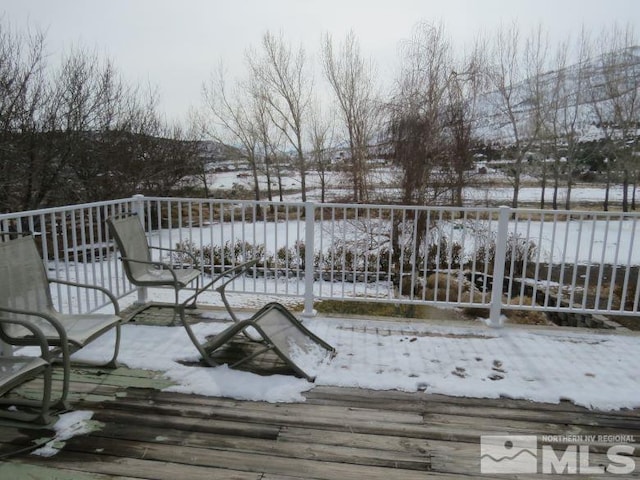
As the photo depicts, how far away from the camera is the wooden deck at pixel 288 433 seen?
6.09 ft

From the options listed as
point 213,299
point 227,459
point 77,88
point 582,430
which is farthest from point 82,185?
point 582,430

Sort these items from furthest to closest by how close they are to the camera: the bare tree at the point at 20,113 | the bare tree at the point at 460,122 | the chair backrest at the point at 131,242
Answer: the bare tree at the point at 460,122 → the bare tree at the point at 20,113 → the chair backrest at the point at 131,242

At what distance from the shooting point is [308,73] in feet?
36.8

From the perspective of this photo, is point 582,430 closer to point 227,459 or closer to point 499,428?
point 499,428

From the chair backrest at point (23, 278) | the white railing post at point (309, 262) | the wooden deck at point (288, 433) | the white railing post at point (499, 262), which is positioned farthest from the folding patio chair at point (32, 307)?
the white railing post at point (499, 262)

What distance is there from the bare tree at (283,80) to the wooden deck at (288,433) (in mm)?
10058

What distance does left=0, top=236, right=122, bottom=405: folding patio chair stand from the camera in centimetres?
223

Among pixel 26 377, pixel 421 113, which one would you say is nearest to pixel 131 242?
pixel 26 377

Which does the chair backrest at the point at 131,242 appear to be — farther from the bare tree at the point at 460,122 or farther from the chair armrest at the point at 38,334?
the bare tree at the point at 460,122

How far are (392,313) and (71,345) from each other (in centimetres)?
456

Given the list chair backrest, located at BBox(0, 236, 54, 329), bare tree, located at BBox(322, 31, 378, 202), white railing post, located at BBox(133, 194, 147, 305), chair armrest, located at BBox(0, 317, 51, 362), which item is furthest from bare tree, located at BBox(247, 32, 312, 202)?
chair armrest, located at BBox(0, 317, 51, 362)

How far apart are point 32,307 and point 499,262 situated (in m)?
3.41

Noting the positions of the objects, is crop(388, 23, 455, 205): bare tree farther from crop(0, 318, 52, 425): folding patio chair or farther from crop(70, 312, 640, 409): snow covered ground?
crop(0, 318, 52, 425): folding patio chair

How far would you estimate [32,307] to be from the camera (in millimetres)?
2480
